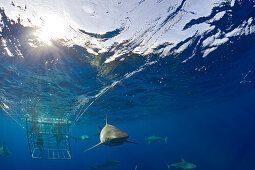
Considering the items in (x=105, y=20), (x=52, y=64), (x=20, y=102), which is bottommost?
(x=20, y=102)

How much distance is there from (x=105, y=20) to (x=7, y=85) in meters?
12.1

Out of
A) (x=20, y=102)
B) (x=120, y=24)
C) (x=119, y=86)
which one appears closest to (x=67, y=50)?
(x=120, y=24)

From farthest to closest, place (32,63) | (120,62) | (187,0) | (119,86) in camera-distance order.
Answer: (119,86), (120,62), (32,63), (187,0)

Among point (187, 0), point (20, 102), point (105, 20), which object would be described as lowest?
point (20, 102)

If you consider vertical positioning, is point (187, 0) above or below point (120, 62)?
above

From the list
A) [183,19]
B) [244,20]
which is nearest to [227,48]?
[244,20]

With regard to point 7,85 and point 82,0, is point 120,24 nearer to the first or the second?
point 82,0

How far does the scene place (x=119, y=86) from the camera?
1627 centimetres

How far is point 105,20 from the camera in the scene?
7.07 m

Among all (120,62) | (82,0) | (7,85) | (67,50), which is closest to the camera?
(82,0)

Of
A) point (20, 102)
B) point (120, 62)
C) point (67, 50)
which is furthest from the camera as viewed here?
point (20, 102)

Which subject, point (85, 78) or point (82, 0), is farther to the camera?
point (85, 78)

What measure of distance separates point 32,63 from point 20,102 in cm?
1070

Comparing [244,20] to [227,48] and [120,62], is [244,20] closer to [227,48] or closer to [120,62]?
[227,48]
